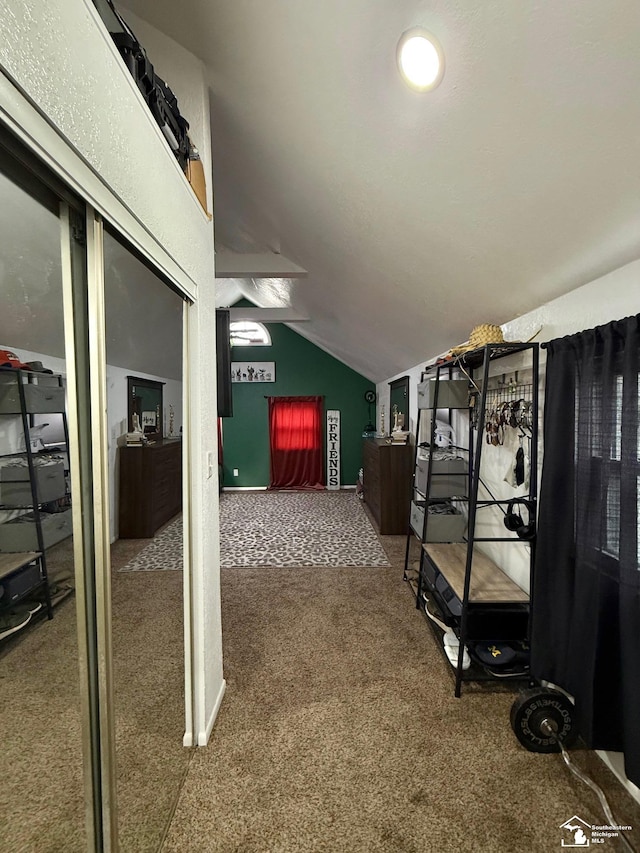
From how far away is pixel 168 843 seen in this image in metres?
1.16

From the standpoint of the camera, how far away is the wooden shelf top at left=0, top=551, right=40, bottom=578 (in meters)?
0.53

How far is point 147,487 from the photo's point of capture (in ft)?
3.82

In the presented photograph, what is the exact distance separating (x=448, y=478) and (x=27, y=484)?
259 centimetres

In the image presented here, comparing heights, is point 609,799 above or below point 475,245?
below

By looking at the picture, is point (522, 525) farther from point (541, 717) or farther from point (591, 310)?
point (591, 310)

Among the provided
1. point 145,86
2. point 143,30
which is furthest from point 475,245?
Answer: point 143,30

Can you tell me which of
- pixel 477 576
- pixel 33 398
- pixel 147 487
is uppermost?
pixel 33 398

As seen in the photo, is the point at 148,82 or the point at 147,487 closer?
the point at 148,82

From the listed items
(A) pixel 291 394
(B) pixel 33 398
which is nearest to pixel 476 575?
→ (B) pixel 33 398

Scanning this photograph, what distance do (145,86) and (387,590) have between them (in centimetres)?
301

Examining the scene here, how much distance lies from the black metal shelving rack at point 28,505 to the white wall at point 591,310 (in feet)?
5.65

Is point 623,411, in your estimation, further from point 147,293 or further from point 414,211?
point 147,293

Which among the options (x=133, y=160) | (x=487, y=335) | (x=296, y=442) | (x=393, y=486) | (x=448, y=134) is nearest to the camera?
(x=133, y=160)

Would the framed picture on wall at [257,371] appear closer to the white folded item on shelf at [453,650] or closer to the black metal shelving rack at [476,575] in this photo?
the black metal shelving rack at [476,575]
